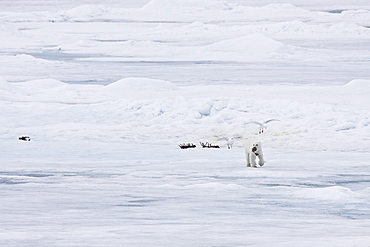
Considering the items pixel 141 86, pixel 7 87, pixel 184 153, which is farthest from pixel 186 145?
pixel 7 87

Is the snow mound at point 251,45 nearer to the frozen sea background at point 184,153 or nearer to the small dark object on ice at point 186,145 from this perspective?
the frozen sea background at point 184,153

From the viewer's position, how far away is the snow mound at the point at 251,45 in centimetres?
3675

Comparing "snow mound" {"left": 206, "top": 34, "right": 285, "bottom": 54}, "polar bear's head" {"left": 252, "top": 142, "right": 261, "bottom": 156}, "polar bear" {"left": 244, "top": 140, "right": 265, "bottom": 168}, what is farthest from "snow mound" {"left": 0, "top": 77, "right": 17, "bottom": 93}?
"snow mound" {"left": 206, "top": 34, "right": 285, "bottom": 54}

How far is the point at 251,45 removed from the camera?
3809cm

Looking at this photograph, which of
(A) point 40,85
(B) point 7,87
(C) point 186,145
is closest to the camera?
(C) point 186,145

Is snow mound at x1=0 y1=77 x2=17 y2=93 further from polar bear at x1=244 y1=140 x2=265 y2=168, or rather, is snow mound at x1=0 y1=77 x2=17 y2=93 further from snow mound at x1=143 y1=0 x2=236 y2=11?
snow mound at x1=143 y1=0 x2=236 y2=11

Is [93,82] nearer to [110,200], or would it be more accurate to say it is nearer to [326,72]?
[326,72]

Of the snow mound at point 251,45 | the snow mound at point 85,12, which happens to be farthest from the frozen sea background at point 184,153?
the snow mound at point 85,12

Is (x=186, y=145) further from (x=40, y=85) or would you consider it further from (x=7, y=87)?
(x=40, y=85)

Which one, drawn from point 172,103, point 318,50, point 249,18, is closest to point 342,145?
point 172,103

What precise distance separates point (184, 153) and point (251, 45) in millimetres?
28213

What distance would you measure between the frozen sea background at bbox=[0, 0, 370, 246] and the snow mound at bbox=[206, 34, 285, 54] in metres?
1.40

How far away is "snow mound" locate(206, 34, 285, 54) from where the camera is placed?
121ft

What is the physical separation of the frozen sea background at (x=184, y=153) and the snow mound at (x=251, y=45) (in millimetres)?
1397
